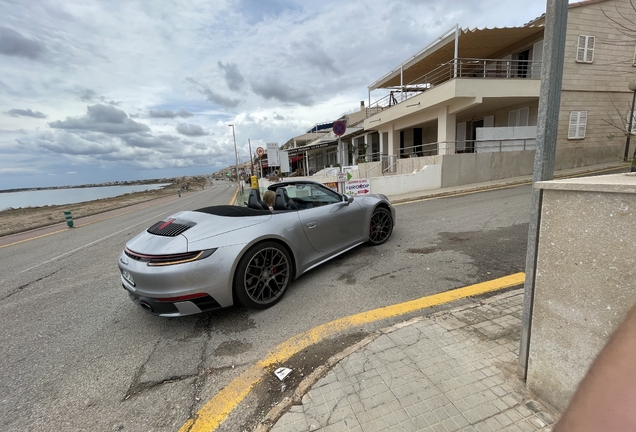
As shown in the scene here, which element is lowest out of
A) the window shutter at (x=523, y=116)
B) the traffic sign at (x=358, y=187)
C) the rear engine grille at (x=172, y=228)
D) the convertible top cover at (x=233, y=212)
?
the traffic sign at (x=358, y=187)

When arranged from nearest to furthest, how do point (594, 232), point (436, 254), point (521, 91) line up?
1. point (594, 232)
2. point (436, 254)
3. point (521, 91)

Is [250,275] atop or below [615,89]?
below

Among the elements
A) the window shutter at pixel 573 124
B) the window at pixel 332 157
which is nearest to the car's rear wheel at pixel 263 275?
the window shutter at pixel 573 124

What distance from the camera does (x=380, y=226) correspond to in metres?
5.28

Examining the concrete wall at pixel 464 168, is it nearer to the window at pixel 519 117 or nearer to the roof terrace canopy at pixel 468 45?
the window at pixel 519 117

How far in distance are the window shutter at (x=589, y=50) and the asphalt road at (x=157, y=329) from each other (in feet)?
51.5

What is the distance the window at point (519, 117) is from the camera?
15.8 m

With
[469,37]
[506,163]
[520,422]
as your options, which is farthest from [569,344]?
[469,37]

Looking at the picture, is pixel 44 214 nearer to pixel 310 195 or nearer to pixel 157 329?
pixel 157 329

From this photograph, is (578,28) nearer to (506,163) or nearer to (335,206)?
(506,163)

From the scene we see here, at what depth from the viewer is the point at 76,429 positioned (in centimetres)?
197

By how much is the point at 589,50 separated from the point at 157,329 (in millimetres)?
21868

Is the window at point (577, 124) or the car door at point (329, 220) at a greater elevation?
the window at point (577, 124)

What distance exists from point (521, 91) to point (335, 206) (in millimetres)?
14569
